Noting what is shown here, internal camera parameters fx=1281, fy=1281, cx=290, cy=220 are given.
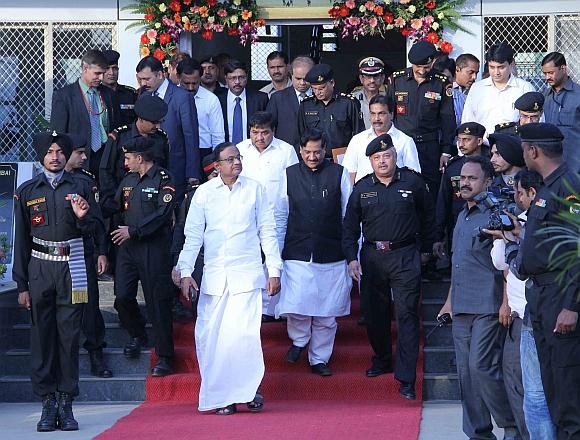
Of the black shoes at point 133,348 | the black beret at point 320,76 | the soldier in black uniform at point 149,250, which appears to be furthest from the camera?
the black beret at point 320,76

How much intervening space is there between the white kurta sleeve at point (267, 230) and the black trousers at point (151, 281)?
1005 millimetres

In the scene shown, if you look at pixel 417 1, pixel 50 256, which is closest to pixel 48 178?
pixel 50 256

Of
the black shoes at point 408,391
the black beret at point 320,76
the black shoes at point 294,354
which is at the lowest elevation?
the black shoes at point 408,391

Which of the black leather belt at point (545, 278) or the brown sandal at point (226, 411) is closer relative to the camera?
the black leather belt at point (545, 278)

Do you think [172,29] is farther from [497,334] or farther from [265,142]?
[497,334]

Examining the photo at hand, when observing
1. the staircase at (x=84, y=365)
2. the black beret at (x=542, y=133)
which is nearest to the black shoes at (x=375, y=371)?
the staircase at (x=84, y=365)

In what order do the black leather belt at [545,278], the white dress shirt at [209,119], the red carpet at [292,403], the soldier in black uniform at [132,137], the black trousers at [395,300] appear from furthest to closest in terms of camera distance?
the white dress shirt at [209,119], the soldier in black uniform at [132,137], the black trousers at [395,300], the red carpet at [292,403], the black leather belt at [545,278]

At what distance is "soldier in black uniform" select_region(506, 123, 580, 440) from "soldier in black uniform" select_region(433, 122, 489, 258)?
138 inches

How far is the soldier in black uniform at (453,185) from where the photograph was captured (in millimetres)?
10742

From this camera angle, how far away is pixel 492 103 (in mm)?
11656

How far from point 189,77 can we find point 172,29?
1555 millimetres

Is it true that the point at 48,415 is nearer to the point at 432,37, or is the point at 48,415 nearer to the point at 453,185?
the point at 453,185

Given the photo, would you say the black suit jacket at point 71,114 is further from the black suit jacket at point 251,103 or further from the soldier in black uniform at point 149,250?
the black suit jacket at point 251,103

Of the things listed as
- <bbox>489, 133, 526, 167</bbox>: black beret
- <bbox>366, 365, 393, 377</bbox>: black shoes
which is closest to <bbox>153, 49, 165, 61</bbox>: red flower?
<bbox>366, 365, 393, 377</bbox>: black shoes
